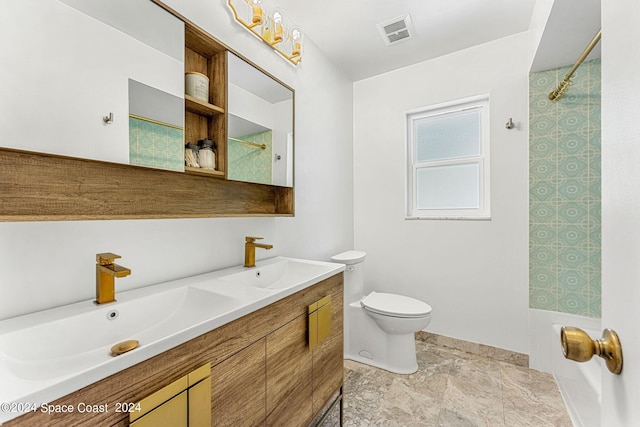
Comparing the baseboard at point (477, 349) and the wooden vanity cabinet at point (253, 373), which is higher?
the wooden vanity cabinet at point (253, 373)

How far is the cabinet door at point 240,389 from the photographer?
2.62 feet

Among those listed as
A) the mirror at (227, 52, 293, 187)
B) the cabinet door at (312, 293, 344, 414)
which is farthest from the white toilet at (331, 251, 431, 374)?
the mirror at (227, 52, 293, 187)

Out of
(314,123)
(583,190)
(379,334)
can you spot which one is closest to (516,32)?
(583,190)

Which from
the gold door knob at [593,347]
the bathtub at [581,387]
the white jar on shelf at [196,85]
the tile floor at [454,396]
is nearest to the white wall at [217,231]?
the white jar on shelf at [196,85]

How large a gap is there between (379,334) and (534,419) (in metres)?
0.94

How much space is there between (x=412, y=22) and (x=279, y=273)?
1.88 m

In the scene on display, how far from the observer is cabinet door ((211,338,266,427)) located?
799 millimetres

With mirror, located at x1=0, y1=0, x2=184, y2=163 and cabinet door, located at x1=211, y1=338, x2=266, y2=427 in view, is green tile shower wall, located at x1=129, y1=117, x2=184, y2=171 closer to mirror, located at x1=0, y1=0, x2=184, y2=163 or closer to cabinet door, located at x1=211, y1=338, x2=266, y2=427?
mirror, located at x1=0, y1=0, x2=184, y2=163

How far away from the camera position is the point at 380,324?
6.68ft

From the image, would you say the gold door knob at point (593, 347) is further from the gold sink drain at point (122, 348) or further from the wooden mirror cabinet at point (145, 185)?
the wooden mirror cabinet at point (145, 185)

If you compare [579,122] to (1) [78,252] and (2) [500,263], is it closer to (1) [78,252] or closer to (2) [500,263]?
(2) [500,263]

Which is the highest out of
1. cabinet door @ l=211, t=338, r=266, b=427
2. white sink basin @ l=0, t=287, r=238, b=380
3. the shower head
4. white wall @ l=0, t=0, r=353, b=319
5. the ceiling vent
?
the ceiling vent

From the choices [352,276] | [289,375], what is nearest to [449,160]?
[352,276]

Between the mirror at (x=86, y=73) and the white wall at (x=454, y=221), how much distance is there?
1.85 metres
